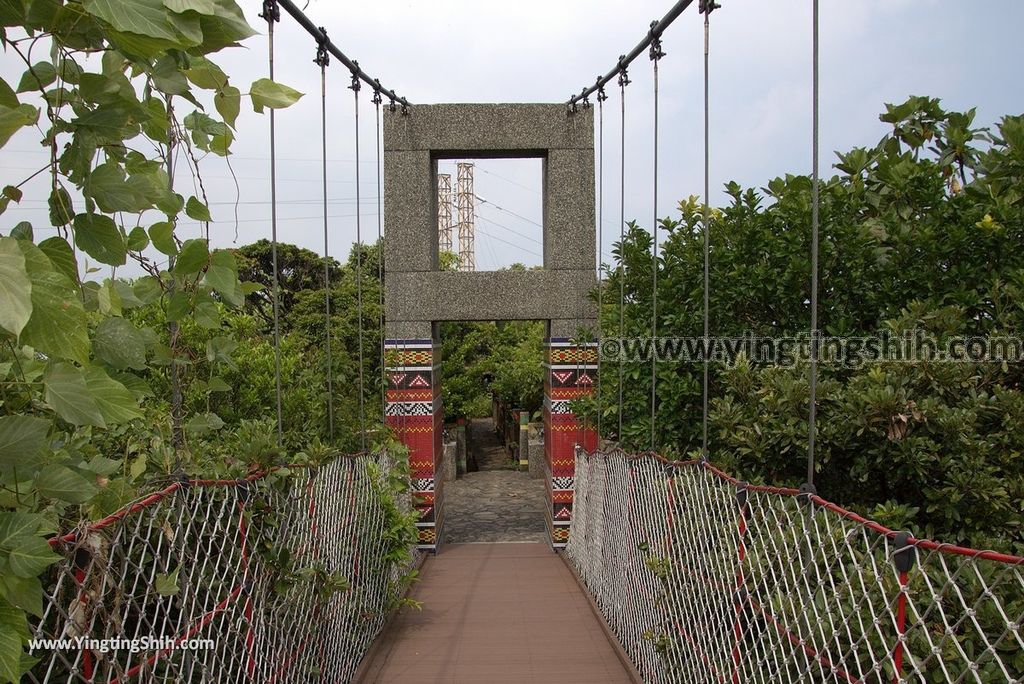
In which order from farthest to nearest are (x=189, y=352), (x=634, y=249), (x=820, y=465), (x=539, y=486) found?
(x=539, y=486) < (x=634, y=249) < (x=820, y=465) < (x=189, y=352)

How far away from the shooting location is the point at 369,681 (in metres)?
3.20

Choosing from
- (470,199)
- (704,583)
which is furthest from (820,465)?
(470,199)

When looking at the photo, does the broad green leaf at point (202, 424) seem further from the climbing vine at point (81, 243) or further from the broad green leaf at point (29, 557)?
the broad green leaf at point (29, 557)

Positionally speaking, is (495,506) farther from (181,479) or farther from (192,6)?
(192,6)

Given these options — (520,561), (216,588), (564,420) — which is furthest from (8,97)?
(564,420)

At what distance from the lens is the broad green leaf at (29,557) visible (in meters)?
0.67

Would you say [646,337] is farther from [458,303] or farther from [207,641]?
[207,641]

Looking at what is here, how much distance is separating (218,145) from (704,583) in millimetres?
2016

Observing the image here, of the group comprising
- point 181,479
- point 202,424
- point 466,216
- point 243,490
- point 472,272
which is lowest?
point 243,490

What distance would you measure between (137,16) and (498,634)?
358 cm

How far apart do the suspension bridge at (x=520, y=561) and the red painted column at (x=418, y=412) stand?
0.06 feet

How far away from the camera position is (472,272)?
638 cm

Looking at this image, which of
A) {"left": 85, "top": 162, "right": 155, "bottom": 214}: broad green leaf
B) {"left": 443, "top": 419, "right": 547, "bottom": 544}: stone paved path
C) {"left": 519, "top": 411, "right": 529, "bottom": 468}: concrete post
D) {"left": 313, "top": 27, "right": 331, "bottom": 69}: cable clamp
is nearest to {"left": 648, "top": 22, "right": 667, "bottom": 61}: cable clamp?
{"left": 313, "top": 27, "right": 331, "bottom": 69}: cable clamp

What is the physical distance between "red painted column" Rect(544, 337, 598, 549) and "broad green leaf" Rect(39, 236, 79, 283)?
5426mm
